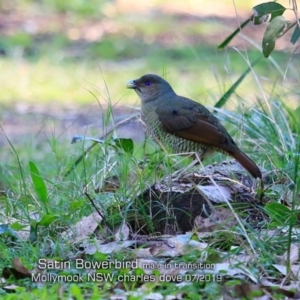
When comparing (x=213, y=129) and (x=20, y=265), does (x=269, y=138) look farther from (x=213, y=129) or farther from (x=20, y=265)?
(x=20, y=265)

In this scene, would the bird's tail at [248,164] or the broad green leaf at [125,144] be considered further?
the broad green leaf at [125,144]

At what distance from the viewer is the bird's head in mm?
6047

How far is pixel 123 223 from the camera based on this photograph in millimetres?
4414

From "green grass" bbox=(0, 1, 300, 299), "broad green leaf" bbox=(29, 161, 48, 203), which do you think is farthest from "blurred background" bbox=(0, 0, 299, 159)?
"broad green leaf" bbox=(29, 161, 48, 203)

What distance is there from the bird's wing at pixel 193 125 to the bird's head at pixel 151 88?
0.91 feet

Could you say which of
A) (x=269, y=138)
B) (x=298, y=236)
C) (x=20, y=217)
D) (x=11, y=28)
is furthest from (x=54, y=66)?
(x=298, y=236)

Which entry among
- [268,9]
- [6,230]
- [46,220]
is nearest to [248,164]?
[268,9]

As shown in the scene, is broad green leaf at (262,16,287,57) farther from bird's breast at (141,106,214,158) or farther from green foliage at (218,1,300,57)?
bird's breast at (141,106,214,158)

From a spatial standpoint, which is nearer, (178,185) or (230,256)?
(230,256)

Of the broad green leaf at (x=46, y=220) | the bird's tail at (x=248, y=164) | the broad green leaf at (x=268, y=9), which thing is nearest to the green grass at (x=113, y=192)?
the broad green leaf at (x=46, y=220)

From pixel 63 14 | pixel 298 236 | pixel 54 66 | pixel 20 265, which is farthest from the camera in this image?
pixel 63 14

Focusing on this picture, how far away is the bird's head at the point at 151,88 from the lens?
6.05 metres

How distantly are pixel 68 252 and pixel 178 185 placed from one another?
0.77 meters

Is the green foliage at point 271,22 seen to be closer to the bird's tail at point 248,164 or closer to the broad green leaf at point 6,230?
the bird's tail at point 248,164
